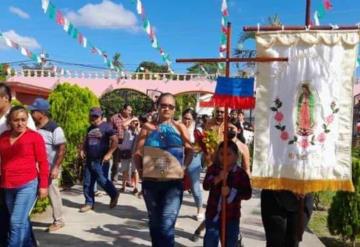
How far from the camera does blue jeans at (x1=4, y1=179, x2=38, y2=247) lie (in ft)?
14.7

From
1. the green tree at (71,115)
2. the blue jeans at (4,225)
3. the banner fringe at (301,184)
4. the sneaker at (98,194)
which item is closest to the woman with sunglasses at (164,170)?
the banner fringe at (301,184)

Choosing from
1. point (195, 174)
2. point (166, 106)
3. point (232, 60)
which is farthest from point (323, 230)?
point (232, 60)

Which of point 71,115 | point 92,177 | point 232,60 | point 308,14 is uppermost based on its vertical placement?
point 308,14

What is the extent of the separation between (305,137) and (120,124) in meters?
6.50

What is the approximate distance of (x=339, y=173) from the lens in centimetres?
401

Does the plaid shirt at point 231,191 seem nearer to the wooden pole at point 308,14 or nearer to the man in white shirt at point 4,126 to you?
the wooden pole at point 308,14

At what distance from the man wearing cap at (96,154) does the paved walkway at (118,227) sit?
31 centimetres

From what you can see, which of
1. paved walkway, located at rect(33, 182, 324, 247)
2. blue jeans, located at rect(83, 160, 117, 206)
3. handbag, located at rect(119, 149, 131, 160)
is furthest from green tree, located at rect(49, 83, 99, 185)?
blue jeans, located at rect(83, 160, 117, 206)

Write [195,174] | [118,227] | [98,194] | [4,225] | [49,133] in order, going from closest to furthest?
[4,225] < [49,133] < [118,227] < [195,174] < [98,194]

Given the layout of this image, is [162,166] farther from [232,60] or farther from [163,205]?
[232,60]

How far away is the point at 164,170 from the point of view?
4652 millimetres

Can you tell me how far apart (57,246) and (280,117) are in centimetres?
308

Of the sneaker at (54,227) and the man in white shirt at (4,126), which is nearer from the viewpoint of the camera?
the man in white shirt at (4,126)

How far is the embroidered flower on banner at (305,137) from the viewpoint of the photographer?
3959 millimetres
